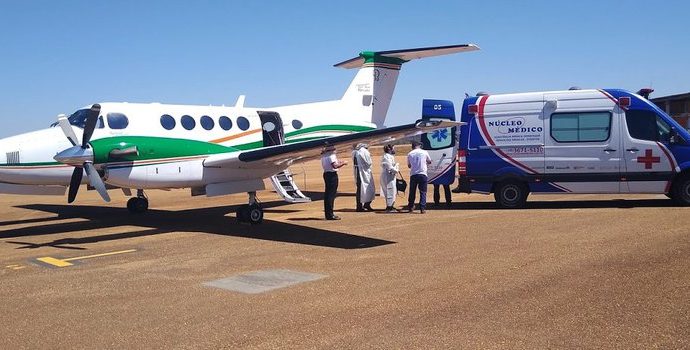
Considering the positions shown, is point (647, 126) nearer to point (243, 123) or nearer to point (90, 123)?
point (243, 123)

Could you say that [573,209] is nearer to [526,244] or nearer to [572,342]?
[526,244]

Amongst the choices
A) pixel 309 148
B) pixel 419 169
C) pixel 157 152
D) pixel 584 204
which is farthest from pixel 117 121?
pixel 584 204

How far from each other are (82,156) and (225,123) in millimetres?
3717

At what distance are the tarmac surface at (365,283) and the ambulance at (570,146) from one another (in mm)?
1003

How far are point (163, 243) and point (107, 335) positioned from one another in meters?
5.35

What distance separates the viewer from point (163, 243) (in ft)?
34.1

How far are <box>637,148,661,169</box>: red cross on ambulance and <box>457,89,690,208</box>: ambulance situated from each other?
0.02m

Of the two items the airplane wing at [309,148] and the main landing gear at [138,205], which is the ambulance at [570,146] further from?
the main landing gear at [138,205]


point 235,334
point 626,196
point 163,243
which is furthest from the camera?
point 626,196

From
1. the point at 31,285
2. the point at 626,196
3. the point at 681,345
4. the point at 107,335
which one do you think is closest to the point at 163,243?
the point at 31,285

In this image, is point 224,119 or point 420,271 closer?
point 420,271

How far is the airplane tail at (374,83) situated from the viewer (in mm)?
18172

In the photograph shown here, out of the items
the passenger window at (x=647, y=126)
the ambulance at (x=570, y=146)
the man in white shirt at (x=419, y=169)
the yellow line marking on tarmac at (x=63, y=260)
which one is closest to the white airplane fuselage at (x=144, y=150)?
the yellow line marking on tarmac at (x=63, y=260)

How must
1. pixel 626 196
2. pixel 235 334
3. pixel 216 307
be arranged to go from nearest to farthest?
pixel 235 334 < pixel 216 307 < pixel 626 196
